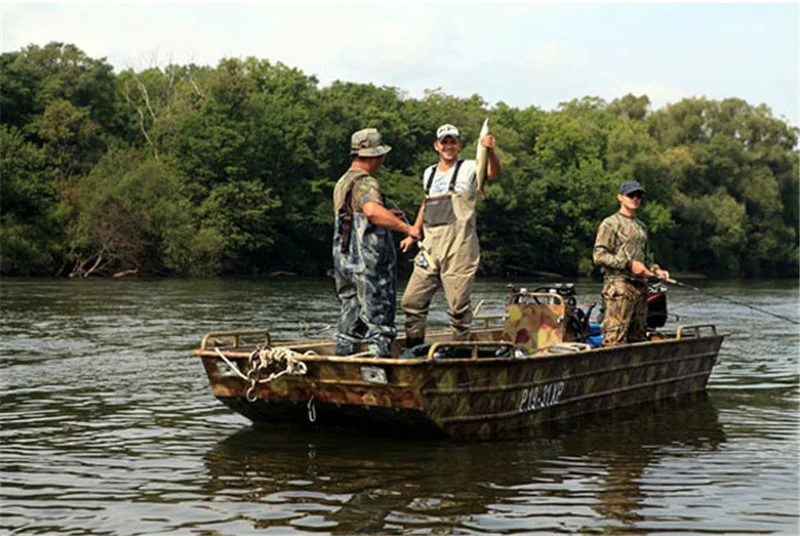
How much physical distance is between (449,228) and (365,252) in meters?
0.87

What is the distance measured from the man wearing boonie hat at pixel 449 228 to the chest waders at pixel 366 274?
0.94 ft

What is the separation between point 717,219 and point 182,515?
73779mm

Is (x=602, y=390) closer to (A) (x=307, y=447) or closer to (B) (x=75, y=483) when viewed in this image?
(A) (x=307, y=447)

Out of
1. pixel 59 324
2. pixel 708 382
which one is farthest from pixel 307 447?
pixel 59 324

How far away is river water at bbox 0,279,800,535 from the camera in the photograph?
7906mm

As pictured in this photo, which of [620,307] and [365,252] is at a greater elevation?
[365,252]

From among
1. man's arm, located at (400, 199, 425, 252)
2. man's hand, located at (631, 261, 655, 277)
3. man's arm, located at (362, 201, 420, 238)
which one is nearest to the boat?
man's hand, located at (631, 261, 655, 277)

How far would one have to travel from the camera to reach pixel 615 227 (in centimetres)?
1265

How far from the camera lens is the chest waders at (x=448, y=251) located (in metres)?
10.7

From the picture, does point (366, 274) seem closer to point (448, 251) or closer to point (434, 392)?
point (448, 251)

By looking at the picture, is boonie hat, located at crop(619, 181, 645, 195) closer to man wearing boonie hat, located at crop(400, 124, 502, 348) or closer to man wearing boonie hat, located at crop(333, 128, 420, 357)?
man wearing boonie hat, located at crop(400, 124, 502, 348)

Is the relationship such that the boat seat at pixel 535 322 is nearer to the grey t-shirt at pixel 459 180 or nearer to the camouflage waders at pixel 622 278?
the camouflage waders at pixel 622 278

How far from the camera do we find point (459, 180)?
10.7m

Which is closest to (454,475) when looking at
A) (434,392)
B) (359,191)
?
(434,392)
